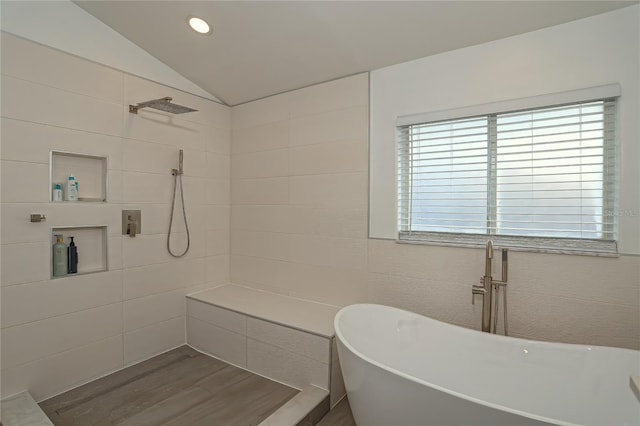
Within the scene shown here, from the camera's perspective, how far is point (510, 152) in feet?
6.54

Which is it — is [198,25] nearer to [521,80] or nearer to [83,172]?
[83,172]

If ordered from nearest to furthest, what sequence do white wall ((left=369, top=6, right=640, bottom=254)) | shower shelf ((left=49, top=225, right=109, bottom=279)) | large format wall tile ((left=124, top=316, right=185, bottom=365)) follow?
white wall ((left=369, top=6, right=640, bottom=254))
shower shelf ((left=49, top=225, right=109, bottom=279))
large format wall tile ((left=124, top=316, right=185, bottom=365))

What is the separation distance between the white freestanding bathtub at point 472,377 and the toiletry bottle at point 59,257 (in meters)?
1.87

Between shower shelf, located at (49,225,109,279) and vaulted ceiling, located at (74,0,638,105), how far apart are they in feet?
4.79

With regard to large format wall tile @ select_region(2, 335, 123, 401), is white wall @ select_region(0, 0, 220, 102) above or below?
above

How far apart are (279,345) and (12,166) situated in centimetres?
200

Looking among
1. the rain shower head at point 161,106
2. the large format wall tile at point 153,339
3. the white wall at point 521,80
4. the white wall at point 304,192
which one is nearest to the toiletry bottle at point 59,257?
the large format wall tile at point 153,339

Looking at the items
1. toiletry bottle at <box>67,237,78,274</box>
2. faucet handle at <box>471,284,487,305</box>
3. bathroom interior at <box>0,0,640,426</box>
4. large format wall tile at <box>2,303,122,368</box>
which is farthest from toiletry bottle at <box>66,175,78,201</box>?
faucet handle at <box>471,284,487,305</box>

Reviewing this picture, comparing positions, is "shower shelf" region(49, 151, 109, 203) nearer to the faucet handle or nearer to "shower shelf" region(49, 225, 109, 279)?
"shower shelf" region(49, 225, 109, 279)

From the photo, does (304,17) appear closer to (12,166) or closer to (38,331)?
(12,166)

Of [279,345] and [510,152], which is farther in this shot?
[279,345]

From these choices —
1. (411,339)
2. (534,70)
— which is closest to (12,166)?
(411,339)

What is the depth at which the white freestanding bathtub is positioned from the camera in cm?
133

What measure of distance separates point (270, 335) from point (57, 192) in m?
1.73
